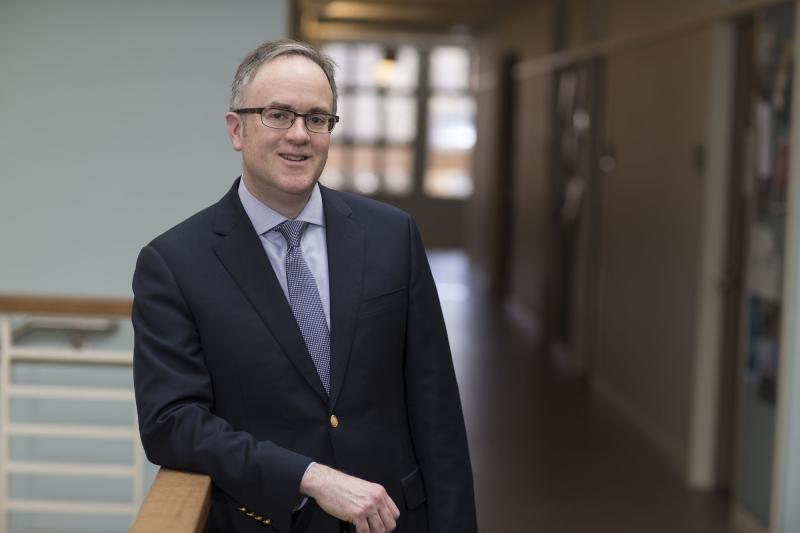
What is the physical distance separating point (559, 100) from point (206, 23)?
21.7 ft

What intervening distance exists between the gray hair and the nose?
0.10 m

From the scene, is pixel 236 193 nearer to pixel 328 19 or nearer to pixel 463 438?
pixel 463 438

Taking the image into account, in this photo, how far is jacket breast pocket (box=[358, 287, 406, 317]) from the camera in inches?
85.8

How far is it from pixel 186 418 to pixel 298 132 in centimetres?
51

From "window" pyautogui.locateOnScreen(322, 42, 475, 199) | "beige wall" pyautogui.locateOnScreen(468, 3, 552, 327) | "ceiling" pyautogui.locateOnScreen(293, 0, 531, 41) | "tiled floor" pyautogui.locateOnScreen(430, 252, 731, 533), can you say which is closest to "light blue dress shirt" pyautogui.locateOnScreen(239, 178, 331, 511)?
"tiled floor" pyautogui.locateOnScreen(430, 252, 731, 533)

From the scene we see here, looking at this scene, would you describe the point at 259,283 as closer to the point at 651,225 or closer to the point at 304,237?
the point at 304,237

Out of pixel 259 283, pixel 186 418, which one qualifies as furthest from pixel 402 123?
pixel 186 418

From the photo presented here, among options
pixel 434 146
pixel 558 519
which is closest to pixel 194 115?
pixel 558 519

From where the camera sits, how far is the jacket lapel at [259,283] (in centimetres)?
210

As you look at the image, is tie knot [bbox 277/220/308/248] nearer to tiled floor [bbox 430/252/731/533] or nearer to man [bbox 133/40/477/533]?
man [bbox 133/40/477/533]

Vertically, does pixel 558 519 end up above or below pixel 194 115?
below

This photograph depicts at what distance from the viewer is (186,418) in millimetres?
2021

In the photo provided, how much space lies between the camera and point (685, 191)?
6605mm

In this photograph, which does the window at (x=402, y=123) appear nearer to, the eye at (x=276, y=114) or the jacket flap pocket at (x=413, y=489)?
the jacket flap pocket at (x=413, y=489)
